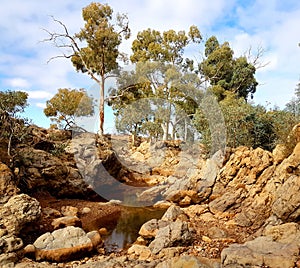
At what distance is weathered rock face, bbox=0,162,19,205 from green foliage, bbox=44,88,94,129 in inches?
555

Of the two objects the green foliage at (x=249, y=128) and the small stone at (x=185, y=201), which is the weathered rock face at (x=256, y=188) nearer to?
the small stone at (x=185, y=201)

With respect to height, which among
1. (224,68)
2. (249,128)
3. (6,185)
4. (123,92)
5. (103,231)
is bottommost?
(103,231)

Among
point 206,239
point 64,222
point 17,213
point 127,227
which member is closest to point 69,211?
point 64,222

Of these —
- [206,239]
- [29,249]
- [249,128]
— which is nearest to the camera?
[29,249]

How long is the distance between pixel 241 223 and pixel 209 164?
4246 mm

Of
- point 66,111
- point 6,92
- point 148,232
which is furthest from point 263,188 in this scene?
point 66,111

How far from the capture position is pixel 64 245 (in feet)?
21.7

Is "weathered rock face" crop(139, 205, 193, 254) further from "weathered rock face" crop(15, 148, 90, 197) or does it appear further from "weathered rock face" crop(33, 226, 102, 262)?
"weathered rock face" crop(15, 148, 90, 197)

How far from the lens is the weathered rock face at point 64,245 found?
6.42 meters

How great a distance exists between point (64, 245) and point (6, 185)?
327cm

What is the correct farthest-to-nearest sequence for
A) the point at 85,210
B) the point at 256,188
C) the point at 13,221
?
the point at 85,210, the point at 256,188, the point at 13,221

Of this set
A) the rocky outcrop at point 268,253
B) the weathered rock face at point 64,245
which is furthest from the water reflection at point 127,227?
the rocky outcrop at point 268,253

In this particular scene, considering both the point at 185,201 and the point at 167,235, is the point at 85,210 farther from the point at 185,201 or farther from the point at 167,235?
the point at 167,235

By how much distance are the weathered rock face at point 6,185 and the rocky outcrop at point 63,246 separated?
7.57 feet
